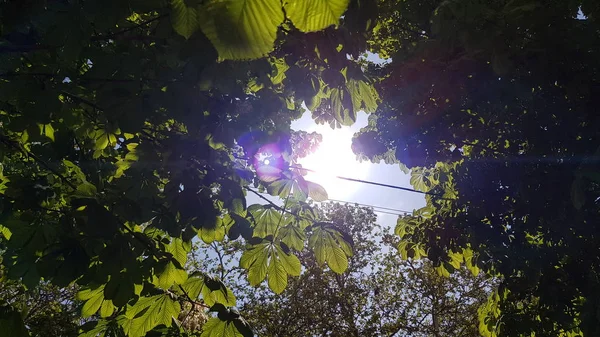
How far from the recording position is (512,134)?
13.0ft

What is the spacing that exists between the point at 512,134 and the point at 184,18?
4.03 metres

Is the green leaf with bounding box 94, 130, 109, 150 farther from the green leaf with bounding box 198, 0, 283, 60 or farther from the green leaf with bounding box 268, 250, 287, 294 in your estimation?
the green leaf with bounding box 198, 0, 283, 60

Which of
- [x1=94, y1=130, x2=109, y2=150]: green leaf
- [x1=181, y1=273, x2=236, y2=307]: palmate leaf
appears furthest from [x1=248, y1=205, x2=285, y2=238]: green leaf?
[x1=94, y1=130, x2=109, y2=150]: green leaf

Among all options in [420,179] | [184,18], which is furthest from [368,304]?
[184,18]

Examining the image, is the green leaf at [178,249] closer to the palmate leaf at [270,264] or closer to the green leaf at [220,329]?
the palmate leaf at [270,264]

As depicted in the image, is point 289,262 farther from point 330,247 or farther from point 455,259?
point 455,259

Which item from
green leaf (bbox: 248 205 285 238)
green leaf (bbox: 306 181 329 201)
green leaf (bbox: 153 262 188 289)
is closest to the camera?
green leaf (bbox: 153 262 188 289)

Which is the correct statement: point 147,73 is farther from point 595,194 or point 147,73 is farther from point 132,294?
point 595,194

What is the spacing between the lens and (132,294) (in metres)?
1.73

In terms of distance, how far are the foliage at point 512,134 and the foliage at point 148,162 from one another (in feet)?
4.18

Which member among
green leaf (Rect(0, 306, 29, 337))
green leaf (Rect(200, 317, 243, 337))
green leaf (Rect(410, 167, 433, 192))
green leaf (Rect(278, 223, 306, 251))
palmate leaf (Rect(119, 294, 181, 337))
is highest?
green leaf (Rect(410, 167, 433, 192))

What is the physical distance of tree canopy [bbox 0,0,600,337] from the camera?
1.61 m

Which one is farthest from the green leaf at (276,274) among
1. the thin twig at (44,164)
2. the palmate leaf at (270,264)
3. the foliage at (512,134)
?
the foliage at (512,134)

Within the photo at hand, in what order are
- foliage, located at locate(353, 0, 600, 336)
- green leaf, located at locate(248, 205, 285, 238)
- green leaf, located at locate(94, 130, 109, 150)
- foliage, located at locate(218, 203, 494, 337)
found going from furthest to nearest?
→ 1. foliage, located at locate(218, 203, 494, 337)
2. foliage, located at locate(353, 0, 600, 336)
3. green leaf, located at locate(94, 130, 109, 150)
4. green leaf, located at locate(248, 205, 285, 238)
